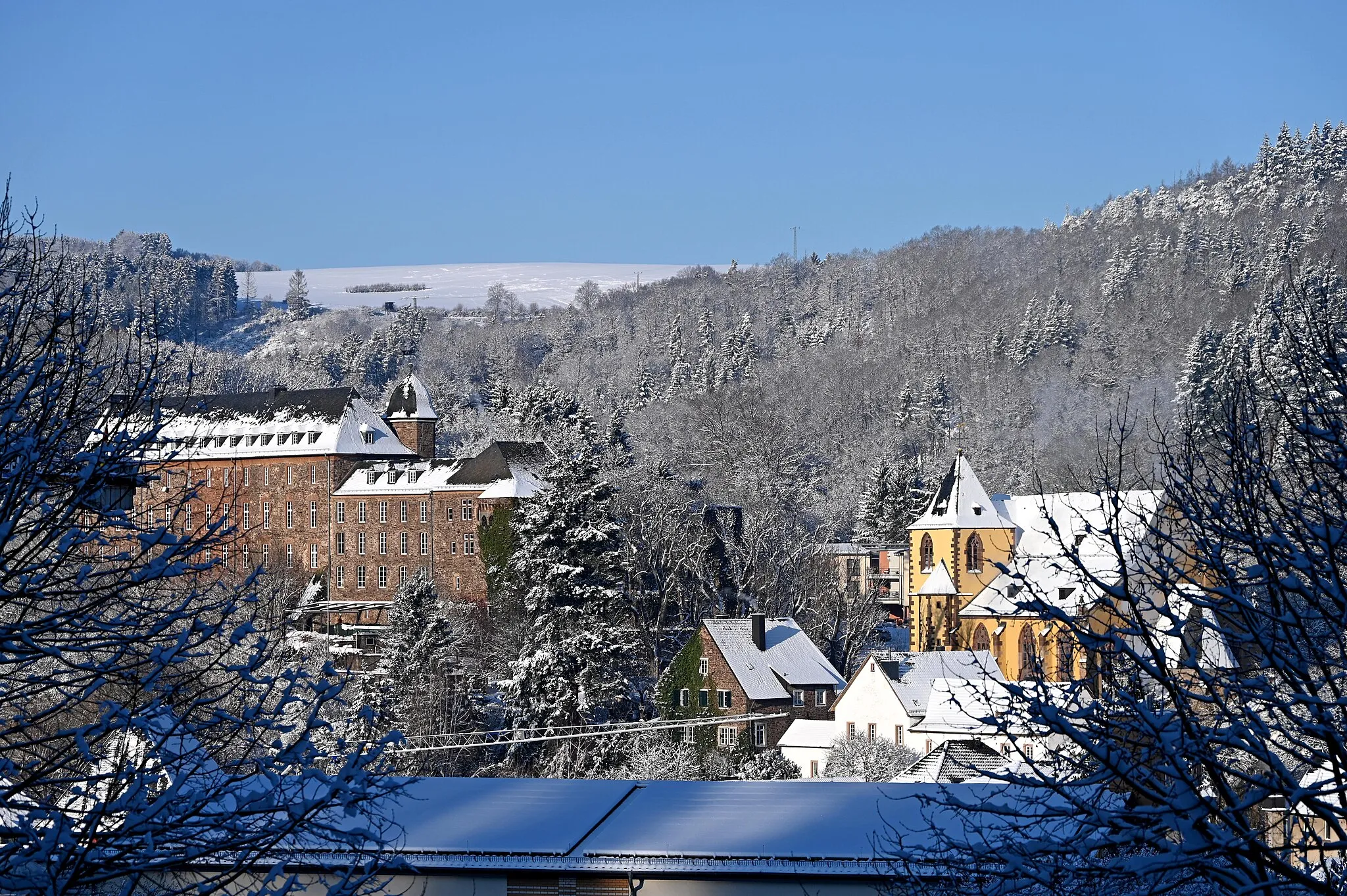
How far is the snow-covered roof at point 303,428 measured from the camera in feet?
252

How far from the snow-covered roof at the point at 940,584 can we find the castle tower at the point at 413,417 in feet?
86.4

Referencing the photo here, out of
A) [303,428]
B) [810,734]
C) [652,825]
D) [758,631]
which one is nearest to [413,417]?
[303,428]

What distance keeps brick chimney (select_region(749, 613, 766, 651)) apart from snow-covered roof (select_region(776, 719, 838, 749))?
338 centimetres

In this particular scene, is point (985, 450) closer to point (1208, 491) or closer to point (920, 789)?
point (920, 789)

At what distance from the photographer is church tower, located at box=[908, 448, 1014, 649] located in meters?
66.3

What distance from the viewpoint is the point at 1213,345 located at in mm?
93750

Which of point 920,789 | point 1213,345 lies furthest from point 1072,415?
point 920,789

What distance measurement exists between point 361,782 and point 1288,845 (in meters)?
4.64

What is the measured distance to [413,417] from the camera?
8075 centimetres

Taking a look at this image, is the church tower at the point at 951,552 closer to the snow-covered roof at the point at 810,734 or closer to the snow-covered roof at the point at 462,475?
the snow-covered roof at the point at 462,475

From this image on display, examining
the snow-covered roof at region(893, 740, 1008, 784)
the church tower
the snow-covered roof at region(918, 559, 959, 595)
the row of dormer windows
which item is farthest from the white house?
the row of dormer windows

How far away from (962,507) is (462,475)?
20.9m

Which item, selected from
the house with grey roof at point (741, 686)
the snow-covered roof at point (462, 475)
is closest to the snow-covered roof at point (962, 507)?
the house with grey roof at point (741, 686)

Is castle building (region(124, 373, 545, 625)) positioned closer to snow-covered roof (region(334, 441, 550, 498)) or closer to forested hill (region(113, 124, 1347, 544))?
snow-covered roof (region(334, 441, 550, 498))
